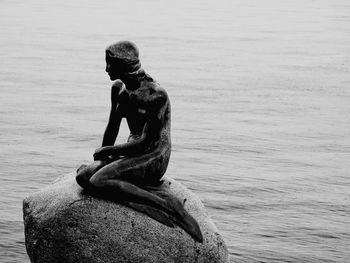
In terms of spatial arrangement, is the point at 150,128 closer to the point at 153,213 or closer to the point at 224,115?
the point at 153,213

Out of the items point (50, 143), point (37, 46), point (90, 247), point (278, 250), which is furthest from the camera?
point (37, 46)

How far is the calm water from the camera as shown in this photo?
1053 centimetres

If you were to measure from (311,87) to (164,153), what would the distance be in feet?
36.5

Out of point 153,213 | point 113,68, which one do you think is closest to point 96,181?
point 153,213

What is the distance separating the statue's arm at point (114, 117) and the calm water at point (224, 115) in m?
2.01

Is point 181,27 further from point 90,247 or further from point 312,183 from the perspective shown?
point 90,247

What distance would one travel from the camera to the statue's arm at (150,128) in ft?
24.6

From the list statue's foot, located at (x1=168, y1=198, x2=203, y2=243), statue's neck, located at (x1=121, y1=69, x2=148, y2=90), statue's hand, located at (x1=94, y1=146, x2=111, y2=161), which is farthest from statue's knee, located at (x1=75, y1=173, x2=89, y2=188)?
statue's neck, located at (x1=121, y1=69, x2=148, y2=90)

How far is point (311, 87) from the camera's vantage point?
1830cm

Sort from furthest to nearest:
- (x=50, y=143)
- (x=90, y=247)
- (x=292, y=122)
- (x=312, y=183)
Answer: (x=292, y=122) → (x=50, y=143) → (x=312, y=183) → (x=90, y=247)

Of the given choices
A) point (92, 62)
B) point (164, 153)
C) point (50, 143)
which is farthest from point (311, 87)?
point (164, 153)

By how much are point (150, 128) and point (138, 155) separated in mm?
260

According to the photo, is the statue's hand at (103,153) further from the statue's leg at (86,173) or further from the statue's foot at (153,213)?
the statue's foot at (153,213)

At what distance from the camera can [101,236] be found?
7293mm
